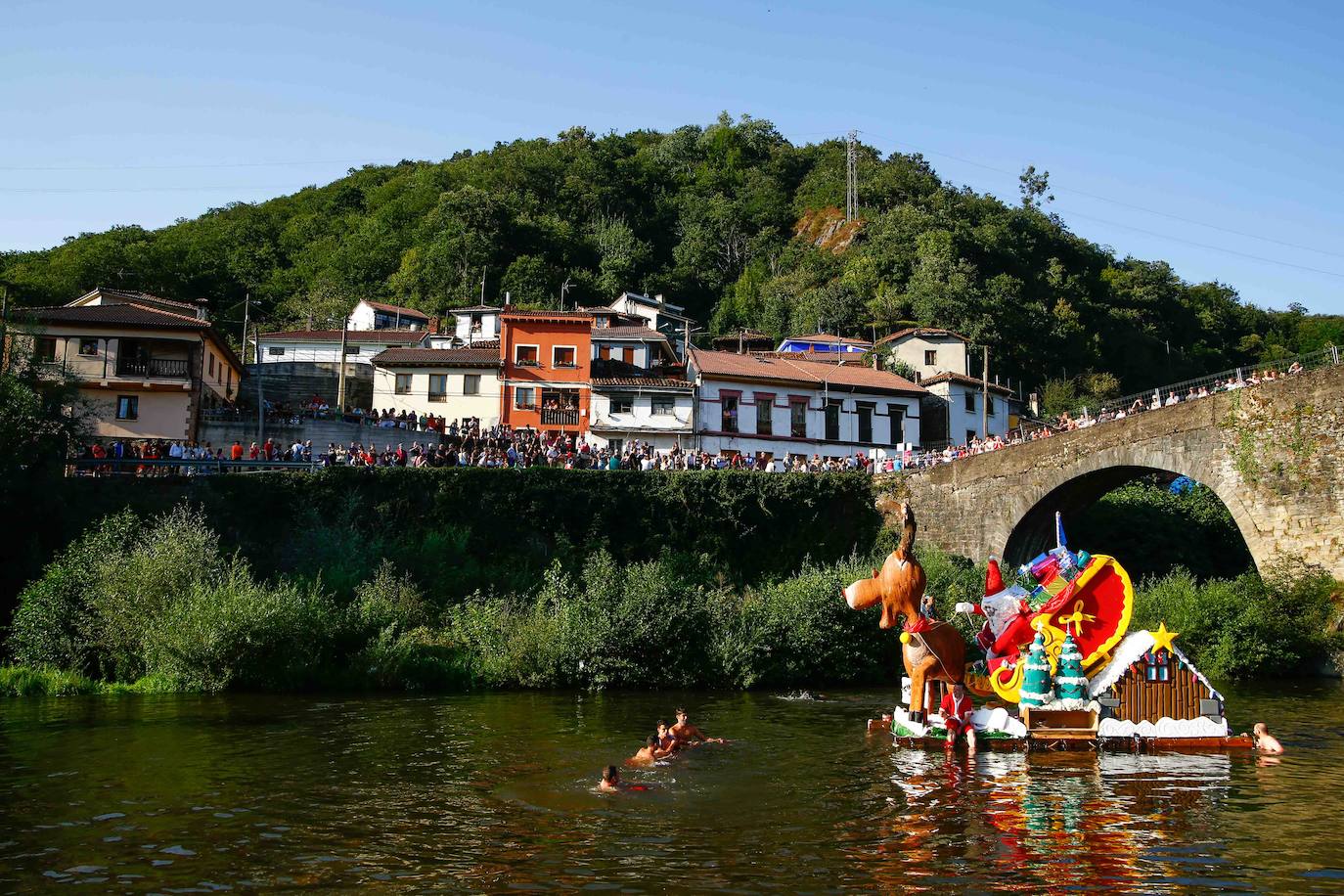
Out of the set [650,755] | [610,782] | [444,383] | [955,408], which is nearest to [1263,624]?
[650,755]

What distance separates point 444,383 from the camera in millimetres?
62719

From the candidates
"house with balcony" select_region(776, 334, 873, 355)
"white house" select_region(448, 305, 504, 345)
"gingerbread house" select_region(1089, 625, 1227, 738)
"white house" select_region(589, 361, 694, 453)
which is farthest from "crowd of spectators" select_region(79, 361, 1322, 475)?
"house with balcony" select_region(776, 334, 873, 355)

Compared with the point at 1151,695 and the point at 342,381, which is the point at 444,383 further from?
the point at 1151,695

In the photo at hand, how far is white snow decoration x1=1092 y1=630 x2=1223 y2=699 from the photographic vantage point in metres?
21.0

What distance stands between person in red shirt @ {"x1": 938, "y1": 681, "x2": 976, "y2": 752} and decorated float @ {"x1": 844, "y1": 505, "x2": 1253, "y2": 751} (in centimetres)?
13

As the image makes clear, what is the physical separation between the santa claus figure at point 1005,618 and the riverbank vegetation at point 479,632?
1105 cm

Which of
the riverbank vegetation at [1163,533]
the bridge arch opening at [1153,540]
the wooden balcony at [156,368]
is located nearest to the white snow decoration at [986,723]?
the bridge arch opening at [1153,540]

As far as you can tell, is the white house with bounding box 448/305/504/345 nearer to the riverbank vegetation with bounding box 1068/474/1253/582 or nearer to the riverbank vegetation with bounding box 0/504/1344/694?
the riverbank vegetation with bounding box 1068/474/1253/582

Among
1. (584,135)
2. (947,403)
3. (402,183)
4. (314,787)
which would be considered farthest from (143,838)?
(584,135)

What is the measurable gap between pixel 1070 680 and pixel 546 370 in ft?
142

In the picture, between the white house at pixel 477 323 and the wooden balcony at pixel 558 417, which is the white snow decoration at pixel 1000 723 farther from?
the white house at pixel 477 323

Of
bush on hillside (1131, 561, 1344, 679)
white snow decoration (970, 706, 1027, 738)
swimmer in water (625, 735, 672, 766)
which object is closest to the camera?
swimmer in water (625, 735, 672, 766)

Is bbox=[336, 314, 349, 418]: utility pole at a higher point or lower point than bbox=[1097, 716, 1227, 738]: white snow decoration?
higher

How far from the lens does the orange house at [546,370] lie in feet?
199
